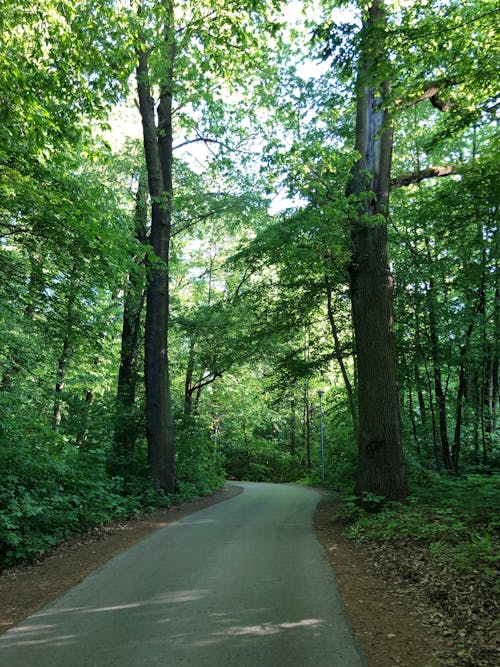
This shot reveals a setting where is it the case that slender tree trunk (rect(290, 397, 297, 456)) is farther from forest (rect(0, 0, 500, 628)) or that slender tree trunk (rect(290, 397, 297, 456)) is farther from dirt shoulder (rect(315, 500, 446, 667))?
dirt shoulder (rect(315, 500, 446, 667))

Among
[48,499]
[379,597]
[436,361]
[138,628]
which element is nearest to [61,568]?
[48,499]

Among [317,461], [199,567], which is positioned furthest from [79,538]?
[317,461]

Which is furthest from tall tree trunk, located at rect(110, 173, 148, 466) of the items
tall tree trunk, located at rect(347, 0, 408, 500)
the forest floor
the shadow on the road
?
the shadow on the road

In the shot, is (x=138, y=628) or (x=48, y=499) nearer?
(x=138, y=628)

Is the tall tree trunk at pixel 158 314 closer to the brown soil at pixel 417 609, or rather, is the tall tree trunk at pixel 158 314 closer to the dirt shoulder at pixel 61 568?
the dirt shoulder at pixel 61 568

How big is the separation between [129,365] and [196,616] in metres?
12.1

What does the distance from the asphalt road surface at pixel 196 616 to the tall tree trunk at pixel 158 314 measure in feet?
17.9

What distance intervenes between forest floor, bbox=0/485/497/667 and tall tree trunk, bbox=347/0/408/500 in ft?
5.68

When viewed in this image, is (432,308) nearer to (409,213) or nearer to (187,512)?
(409,213)

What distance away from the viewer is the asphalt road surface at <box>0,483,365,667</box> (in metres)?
3.35

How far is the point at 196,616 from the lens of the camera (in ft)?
13.4

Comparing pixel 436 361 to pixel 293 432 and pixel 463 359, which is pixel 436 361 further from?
pixel 293 432

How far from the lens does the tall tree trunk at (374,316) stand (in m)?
8.52

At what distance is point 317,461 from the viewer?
31297 mm
